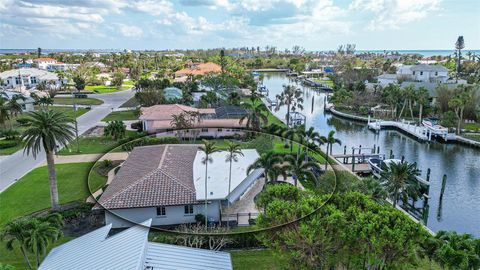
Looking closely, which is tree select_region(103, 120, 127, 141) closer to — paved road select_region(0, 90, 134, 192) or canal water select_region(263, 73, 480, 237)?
paved road select_region(0, 90, 134, 192)

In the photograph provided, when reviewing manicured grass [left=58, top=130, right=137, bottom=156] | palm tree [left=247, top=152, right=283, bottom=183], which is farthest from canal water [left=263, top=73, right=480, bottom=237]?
manicured grass [left=58, top=130, right=137, bottom=156]

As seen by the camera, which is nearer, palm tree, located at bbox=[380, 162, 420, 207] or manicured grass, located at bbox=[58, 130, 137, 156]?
palm tree, located at bbox=[380, 162, 420, 207]

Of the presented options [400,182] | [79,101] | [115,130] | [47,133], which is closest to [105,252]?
[47,133]

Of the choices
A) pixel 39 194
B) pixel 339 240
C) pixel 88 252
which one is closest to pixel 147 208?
pixel 88 252

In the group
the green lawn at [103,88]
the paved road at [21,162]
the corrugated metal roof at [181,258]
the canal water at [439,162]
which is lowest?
the canal water at [439,162]

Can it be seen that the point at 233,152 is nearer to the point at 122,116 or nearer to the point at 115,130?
the point at 115,130

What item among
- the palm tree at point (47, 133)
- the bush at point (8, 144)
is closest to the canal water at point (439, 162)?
the palm tree at point (47, 133)

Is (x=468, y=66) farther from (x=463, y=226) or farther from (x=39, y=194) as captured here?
(x=39, y=194)

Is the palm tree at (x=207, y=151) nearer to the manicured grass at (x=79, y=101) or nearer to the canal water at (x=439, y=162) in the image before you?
the canal water at (x=439, y=162)
